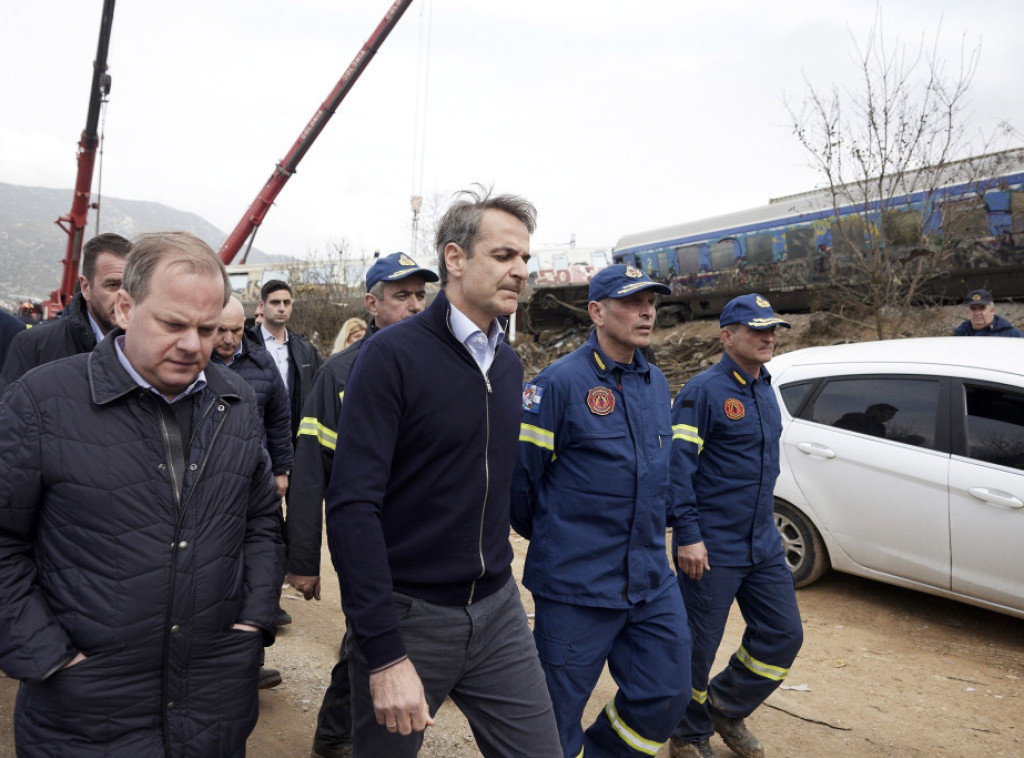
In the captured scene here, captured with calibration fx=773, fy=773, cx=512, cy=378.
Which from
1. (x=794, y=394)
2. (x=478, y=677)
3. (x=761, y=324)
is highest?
(x=761, y=324)

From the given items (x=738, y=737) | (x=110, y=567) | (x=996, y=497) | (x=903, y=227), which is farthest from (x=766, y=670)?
(x=903, y=227)

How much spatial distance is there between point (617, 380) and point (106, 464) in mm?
1769

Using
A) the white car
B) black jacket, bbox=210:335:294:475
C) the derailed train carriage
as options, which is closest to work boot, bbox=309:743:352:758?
black jacket, bbox=210:335:294:475

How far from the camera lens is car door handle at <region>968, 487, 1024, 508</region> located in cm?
407

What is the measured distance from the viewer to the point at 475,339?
2.13 meters

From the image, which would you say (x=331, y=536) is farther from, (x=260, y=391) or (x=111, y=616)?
Result: (x=260, y=391)

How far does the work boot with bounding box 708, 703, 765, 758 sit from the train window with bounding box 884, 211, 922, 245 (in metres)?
7.96

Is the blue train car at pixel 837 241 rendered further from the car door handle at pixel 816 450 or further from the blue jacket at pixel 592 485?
the blue jacket at pixel 592 485

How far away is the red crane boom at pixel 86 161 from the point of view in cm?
1413

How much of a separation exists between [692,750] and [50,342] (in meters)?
3.24

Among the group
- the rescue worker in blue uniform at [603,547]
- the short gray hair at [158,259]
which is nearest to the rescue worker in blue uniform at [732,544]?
the rescue worker in blue uniform at [603,547]

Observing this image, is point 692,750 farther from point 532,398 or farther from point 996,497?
point 996,497

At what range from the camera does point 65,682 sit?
1710mm

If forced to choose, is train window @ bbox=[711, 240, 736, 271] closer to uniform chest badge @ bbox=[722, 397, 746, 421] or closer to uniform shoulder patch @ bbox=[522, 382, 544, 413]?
uniform chest badge @ bbox=[722, 397, 746, 421]
